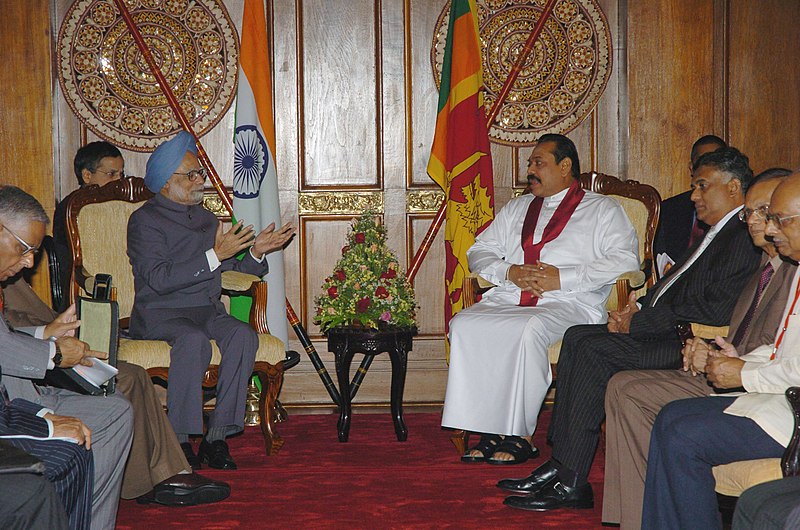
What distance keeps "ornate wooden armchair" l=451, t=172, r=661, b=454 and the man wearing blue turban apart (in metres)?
1.05

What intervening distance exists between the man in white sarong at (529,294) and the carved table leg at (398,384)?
0.39 metres

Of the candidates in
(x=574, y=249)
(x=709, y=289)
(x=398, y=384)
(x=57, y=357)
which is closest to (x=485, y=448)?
(x=398, y=384)

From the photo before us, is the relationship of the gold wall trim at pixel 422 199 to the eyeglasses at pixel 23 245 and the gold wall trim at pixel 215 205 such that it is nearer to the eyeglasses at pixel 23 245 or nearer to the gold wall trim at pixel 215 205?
the gold wall trim at pixel 215 205

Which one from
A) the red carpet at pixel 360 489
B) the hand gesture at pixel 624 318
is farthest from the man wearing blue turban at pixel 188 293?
the hand gesture at pixel 624 318

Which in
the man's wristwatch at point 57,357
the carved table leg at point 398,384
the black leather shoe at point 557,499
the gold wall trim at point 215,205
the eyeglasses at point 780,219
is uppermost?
the gold wall trim at point 215,205

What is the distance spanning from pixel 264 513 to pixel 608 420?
1367 mm

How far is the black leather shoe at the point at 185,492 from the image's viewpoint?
12.3 feet

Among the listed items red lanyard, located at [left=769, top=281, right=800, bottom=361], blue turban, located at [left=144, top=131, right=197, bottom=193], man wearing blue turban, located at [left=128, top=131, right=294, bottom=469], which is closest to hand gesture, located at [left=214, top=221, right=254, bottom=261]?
man wearing blue turban, located at [left=128, top=131, right=294, bottom=469]

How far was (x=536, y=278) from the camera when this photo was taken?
4.70 m

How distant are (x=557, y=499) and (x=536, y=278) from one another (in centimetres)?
132

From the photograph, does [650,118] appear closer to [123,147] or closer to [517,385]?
[517,385]

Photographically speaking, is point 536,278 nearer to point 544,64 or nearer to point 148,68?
point 544,64

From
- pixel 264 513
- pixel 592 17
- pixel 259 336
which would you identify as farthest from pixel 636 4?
pixel 264 513

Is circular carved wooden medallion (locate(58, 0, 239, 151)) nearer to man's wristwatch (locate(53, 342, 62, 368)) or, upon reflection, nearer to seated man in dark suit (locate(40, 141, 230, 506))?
seated man in dark suit (locate(40, 141, 230, 506))
